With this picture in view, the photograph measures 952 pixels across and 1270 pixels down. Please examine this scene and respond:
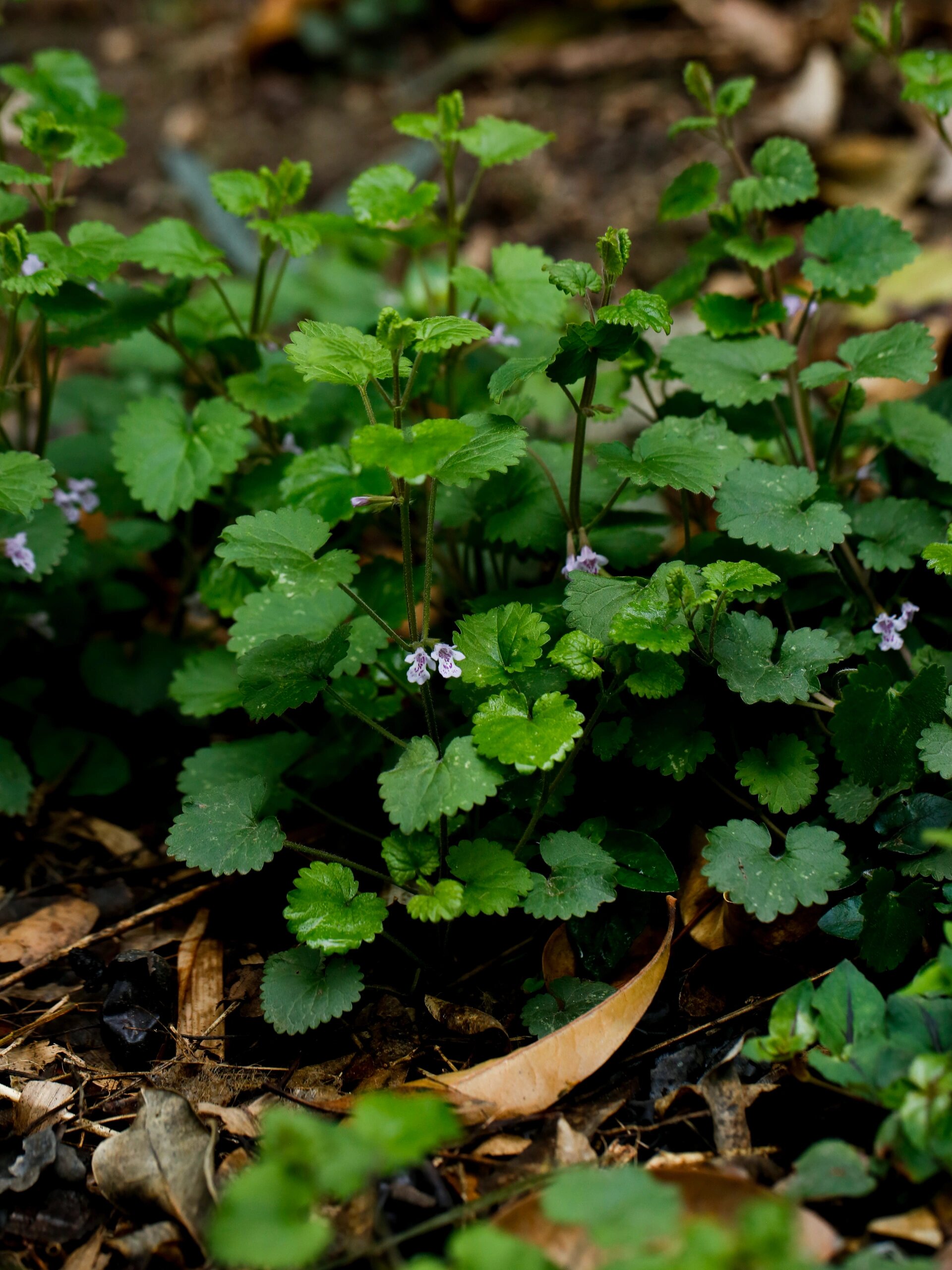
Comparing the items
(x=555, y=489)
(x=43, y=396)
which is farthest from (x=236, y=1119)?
(x=43, y=396)

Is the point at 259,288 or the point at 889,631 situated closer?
the point at 889,631

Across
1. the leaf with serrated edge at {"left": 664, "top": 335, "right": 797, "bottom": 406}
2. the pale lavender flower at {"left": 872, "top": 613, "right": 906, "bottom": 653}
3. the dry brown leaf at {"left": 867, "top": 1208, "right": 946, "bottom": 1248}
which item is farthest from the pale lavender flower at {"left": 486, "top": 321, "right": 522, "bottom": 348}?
the dry brown leaf at {"left": 867, "top": 1208, "right": 946, "bottom": 1248}

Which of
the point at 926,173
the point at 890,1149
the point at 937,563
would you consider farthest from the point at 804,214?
the point at 890,1149

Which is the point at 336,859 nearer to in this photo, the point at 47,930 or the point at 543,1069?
the point at 543,1069

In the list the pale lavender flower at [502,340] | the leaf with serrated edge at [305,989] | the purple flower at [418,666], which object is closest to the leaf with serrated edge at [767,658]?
the purple flower at [418,666]

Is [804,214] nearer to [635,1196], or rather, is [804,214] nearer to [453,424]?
[453,424]

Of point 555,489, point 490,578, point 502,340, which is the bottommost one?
point 490,578

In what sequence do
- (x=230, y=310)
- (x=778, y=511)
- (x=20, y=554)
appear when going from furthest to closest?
(x=230, y=310) < (x=20, y=554) < (x=778, y=511)

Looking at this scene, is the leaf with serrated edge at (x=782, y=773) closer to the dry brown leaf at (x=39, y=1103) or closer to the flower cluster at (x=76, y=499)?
the dry brown leaf at (x=39, y=1103)
